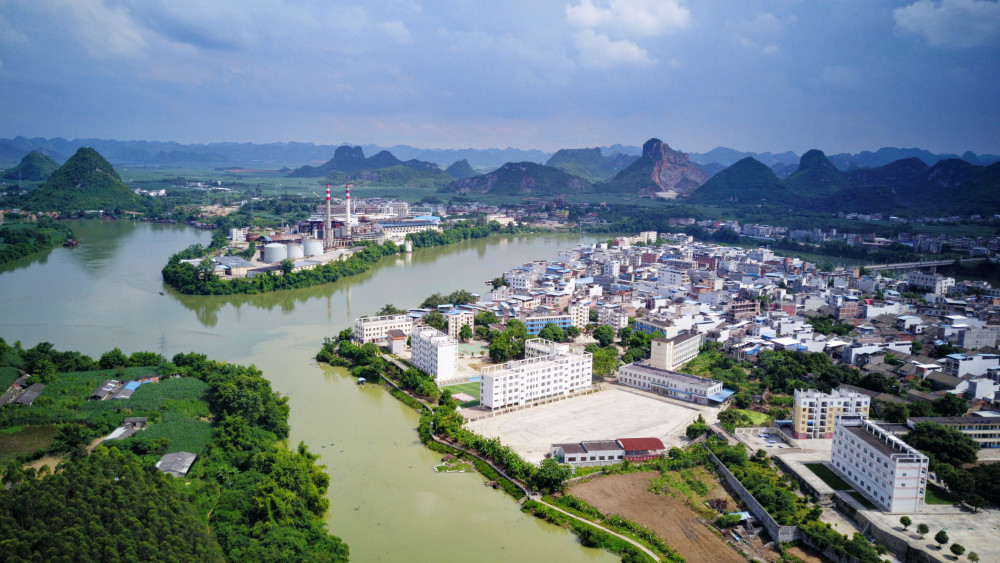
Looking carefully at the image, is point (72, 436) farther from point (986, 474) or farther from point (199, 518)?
point (986, 474)

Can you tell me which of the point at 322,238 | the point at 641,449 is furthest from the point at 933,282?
the point at 322,238

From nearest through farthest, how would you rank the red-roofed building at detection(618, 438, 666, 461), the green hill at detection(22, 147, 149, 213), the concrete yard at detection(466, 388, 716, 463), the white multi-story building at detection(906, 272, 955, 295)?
the red-roofed building at detection(618, 438, 666, 461)
the concrete yard at detection(466, 388, 716, 463)
the white multi-story building at detection(906, 272, 955, 295)
the green hill at detection(22, 147, 149, 213)

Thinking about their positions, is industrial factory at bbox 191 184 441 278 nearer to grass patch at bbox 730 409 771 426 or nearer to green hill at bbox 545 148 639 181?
grass patch at bbox 730 409 771 426

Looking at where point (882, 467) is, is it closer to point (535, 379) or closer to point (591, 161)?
point (535, 379)

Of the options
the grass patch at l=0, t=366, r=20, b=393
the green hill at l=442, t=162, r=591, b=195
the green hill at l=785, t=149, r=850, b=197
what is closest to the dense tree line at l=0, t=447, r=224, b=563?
the grass patch at l=0, t=366, r=20, b=393

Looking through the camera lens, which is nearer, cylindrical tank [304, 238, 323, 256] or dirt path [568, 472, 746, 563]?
dirt path [568, 472, 746, 563]

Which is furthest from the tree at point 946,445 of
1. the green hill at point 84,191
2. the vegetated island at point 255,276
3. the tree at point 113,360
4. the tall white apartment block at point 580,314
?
the green hill at point 84,191

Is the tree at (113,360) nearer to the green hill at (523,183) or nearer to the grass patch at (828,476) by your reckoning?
the grass patch at (828,476)
